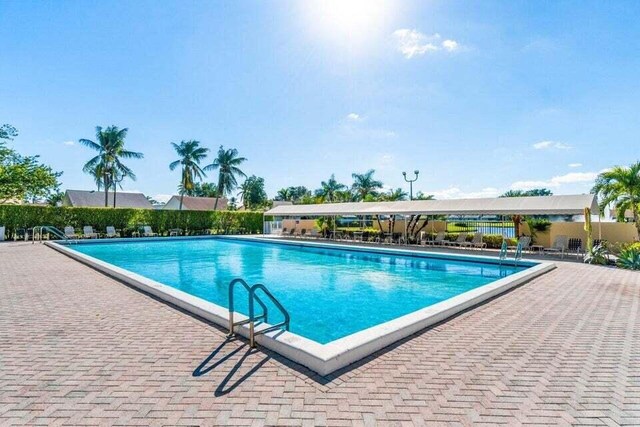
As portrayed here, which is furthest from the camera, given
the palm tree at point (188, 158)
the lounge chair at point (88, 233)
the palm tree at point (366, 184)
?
the palm tree at point (366, 184)

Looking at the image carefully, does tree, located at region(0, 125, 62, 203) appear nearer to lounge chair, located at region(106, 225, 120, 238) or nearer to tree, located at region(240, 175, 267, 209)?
lounge chair, located at region(106, 225, 120, 238)

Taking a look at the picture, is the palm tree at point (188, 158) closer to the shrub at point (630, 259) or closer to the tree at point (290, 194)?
the shrub at point (630, 259)

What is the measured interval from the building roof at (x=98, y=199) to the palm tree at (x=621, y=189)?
5001 centimetres

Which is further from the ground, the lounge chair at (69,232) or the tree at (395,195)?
the tree at (395,195)

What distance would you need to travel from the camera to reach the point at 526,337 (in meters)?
4.69

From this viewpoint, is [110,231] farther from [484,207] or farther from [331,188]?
[331,188]

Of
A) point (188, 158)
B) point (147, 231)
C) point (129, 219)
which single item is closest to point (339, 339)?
point (147, 231)

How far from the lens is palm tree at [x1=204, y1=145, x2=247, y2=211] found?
38312 mm

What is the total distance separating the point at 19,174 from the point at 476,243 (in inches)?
1366

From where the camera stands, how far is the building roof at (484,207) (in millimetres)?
14133

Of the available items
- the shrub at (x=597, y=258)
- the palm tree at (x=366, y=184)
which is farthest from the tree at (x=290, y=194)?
the shrub at (x=597, y=258)

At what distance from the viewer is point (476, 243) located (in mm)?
17578

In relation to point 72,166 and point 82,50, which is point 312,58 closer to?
point 82,50

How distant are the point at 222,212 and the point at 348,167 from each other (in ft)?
72.5
